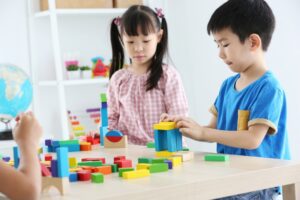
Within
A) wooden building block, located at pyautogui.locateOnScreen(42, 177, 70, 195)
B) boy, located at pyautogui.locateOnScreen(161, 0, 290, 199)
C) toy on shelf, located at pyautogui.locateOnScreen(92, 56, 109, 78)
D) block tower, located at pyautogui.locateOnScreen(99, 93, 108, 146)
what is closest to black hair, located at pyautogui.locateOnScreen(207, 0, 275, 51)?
boy, located at pyautogui.locateOnScreen(161, 0, 290, 199)

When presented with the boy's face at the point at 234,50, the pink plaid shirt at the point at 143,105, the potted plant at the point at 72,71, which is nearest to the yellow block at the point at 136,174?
the boy's face at the point at 234,50

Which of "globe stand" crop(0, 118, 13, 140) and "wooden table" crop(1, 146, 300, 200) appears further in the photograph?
→ "globe stand" crop(0, 118, 13, 140)

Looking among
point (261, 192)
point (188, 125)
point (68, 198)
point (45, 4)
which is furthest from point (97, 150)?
point (45, 4)

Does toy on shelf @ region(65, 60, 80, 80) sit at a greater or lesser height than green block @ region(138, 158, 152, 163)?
greater

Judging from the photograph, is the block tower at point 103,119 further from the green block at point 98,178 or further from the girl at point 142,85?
the green block at point 98,178

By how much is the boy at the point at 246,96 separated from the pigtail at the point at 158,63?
0.51 metres

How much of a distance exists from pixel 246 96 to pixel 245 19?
0.26 meters

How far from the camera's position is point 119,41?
9.27ft

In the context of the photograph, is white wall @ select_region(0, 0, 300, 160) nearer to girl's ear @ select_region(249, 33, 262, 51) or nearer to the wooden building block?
girl's ear @ select_region(249, 33, 262, 51)

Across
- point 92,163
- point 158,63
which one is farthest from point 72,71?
point 92,163

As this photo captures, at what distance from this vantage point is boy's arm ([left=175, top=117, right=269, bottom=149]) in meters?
1.74

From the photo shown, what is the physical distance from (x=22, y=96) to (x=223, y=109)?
1653 mm

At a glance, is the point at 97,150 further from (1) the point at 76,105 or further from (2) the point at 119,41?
(1) the point at 76,105

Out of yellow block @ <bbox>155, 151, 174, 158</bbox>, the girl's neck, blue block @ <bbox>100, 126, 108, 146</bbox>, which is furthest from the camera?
the girl's neck
